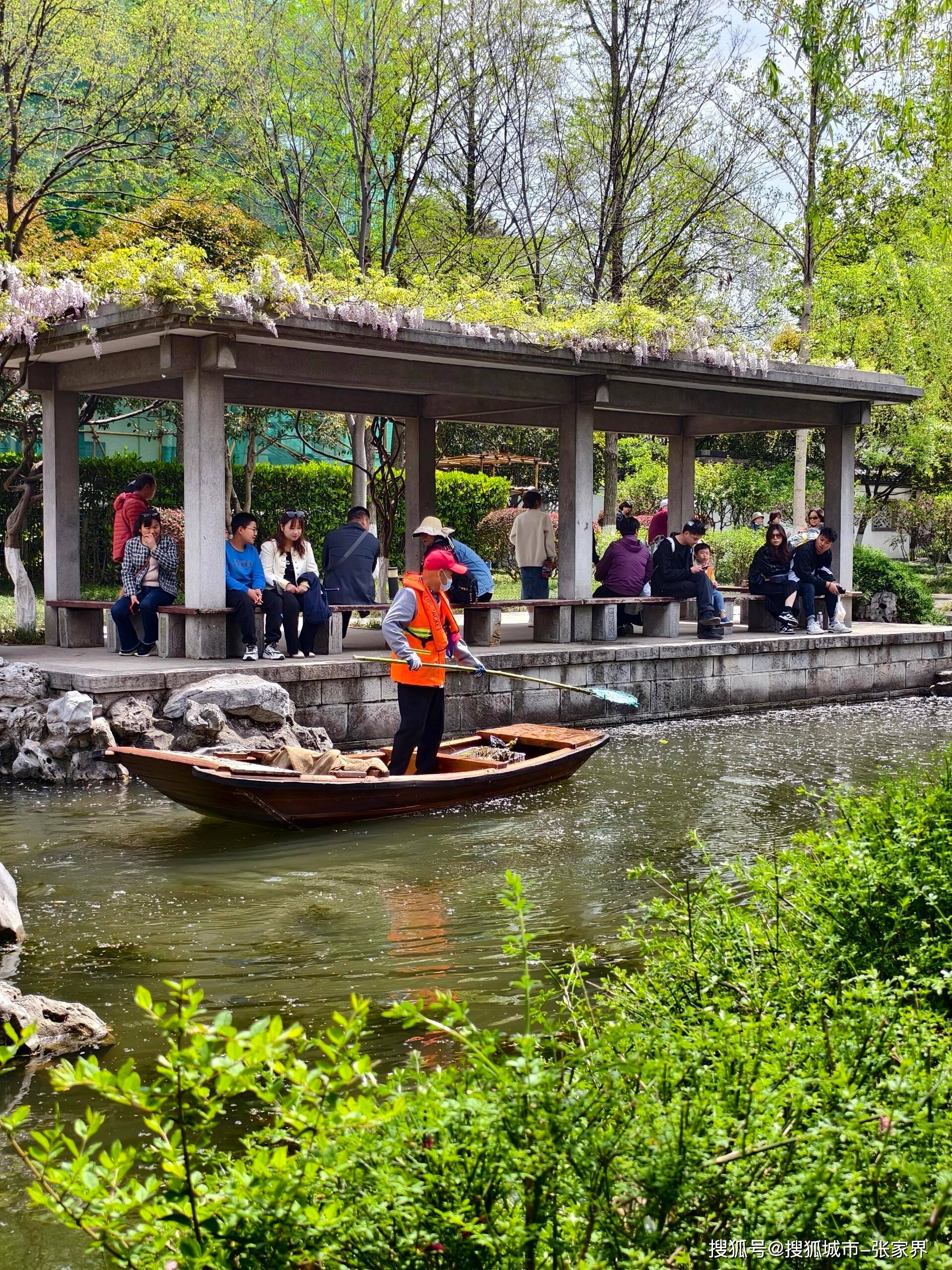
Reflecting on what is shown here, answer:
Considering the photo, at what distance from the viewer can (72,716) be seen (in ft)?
34.8

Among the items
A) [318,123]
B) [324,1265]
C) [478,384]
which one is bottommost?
[324,1265]

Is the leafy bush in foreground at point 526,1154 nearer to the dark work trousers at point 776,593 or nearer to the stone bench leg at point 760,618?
the dark work trousers at point 776,593

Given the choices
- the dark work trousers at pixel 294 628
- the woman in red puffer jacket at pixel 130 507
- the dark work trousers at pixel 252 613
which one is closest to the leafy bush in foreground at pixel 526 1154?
the dark work trousers at pixel 252 613

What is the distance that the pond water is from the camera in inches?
235

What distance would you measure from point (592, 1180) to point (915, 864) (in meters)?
2.73

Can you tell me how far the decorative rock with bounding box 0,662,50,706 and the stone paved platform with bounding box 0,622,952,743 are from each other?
5.0 inches

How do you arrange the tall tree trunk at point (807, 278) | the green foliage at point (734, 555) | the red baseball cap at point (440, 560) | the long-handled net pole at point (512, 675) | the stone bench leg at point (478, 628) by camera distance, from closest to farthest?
the red baseball cap at point (440, 560)
the long-handled net pole at point (512, 675)
the stone bench leg at point (478, 628)
the tall tree trunk at point (807, 278)
the green foliage at point (734, 555)

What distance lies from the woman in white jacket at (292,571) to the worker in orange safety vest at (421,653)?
2.89 m

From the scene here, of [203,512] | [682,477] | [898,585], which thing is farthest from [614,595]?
[898,585]

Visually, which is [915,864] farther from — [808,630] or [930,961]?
[808,630]

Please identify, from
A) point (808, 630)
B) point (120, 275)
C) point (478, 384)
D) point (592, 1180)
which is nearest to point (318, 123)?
point (478, 384)

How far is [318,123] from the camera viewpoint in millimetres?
19031

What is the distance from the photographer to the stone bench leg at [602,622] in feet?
50.9

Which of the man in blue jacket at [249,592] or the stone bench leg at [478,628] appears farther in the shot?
the stone bench leg at [478,628]
